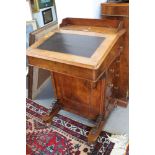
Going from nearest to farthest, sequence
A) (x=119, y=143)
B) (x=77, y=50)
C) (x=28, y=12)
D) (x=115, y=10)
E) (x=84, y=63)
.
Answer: (x=84, y=63)
(x=77, y=50)
(x=119, y=143)
(x=115, y=10)
(x=28, y=12)

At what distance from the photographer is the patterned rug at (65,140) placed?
5.46 ft

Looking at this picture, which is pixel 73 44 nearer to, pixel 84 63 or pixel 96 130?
pixel 84 63

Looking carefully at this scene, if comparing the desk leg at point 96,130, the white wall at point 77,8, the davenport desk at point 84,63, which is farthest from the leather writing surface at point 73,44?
the desk leg at point 96,130

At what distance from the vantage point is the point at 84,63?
3.99 ft

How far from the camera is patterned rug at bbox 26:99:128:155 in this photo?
1.67 metres

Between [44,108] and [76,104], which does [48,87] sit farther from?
[76,104]

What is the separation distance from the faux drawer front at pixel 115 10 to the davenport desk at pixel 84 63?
0.52 feet

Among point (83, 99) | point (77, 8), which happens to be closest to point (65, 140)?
point (83, 99)

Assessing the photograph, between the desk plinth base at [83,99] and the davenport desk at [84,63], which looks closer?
the davenport desk at [84,63]

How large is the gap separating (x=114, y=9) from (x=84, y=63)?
829 millimetres

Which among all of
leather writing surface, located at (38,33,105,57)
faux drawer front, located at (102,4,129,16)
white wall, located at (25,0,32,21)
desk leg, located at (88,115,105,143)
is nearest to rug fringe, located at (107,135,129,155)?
desk leg, located at (88,115,105,143)

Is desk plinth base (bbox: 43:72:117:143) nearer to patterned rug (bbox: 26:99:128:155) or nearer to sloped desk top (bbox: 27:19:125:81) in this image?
patterned rug (bbox: 26:99:128:155)

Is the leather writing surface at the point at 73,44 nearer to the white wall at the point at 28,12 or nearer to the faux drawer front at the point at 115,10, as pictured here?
the faux drawer front at the point at 115,10
